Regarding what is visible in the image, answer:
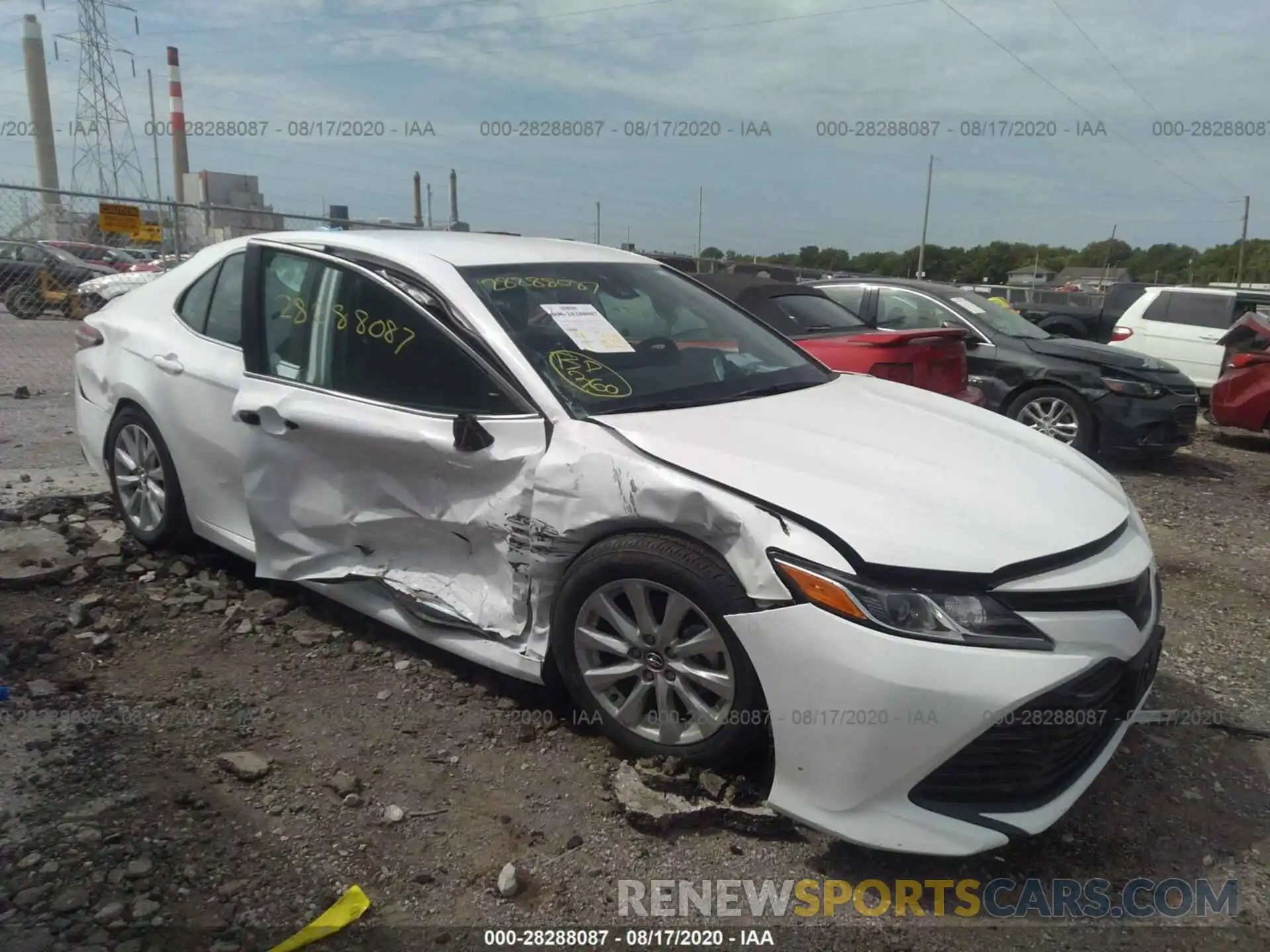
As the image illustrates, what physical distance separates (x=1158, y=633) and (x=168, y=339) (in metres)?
4.07

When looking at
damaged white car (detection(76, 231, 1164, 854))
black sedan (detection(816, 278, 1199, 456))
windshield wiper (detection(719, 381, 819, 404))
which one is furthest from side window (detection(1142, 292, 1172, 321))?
windshield wiper (detection(719, 381, 819, 404))

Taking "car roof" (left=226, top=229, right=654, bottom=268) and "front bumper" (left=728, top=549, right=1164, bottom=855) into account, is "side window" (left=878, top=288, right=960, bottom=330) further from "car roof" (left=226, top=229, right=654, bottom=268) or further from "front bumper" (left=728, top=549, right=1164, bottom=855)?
"front bumper" (left=728, top=549, right=1164, bottom=855)

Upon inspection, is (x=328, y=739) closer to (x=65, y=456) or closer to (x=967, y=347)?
(x=65, y=456)

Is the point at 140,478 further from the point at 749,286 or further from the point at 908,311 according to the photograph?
the point at 908,311

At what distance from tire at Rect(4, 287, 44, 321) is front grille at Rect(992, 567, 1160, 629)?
11.8 metres

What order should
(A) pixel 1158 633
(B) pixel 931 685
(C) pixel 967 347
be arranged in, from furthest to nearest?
(C) pixel 967 347 < (A) pixel 1158 633 < (B) pixel 931 685

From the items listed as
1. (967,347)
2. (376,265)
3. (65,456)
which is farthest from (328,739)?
(967,347)

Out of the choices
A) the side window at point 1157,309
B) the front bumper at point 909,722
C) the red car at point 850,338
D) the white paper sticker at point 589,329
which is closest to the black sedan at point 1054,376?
the red car at point 850,338

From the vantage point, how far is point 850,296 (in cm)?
871

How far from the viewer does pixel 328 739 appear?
315 cm

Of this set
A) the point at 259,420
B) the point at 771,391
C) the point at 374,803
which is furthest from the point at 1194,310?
the point at 374,803

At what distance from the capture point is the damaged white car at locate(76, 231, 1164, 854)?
2.38m

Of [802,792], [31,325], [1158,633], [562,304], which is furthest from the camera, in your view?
[31,325]

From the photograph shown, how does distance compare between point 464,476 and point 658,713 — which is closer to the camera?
point 658,713
